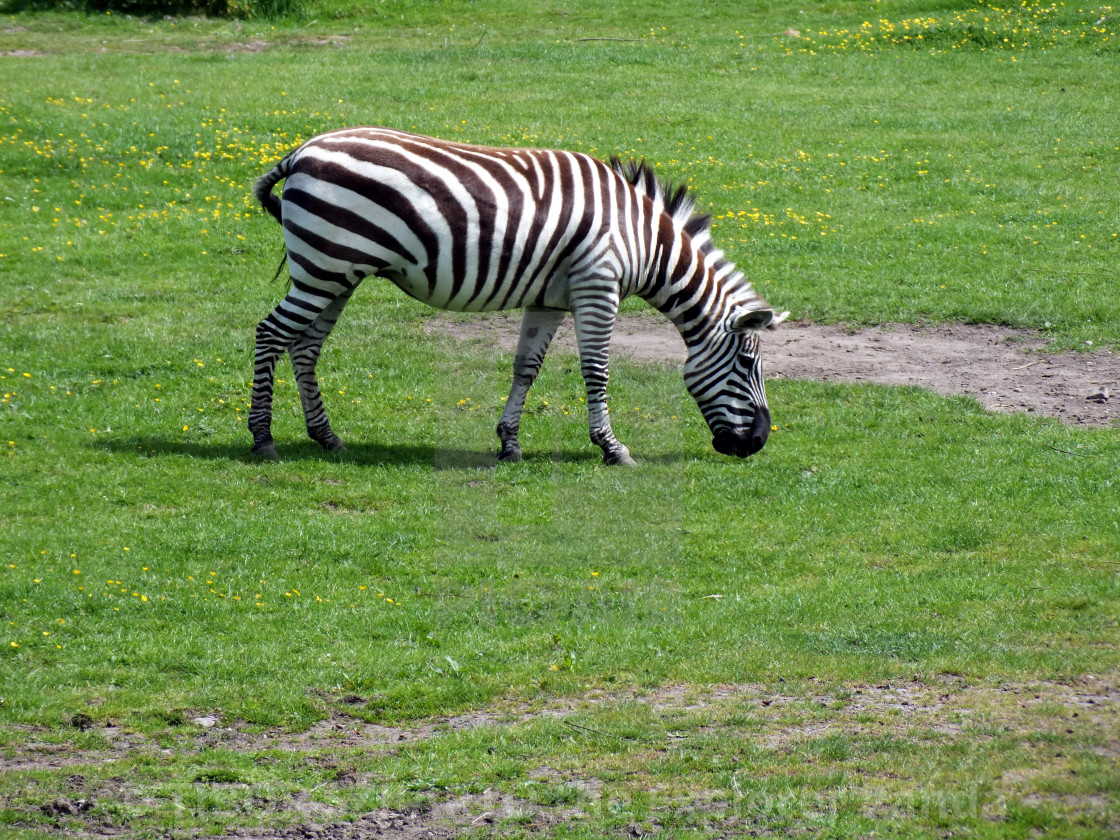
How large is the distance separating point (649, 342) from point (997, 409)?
12.9 feet

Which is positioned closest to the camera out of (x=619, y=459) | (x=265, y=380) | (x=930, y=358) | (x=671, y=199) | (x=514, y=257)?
(x=514, y=257)

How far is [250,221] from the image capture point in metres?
18.0

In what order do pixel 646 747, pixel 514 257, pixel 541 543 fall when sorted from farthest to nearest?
1. pixel 514 257
2. pixel 541 543
3. pixel 646 747

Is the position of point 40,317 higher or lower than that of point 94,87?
lower

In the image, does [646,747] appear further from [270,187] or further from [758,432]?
[270,187]

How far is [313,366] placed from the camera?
11.4 meters

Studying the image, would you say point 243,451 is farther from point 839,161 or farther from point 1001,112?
point 1001,112

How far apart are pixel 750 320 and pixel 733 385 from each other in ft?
2.04

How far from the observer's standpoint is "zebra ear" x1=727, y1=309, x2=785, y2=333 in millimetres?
11164

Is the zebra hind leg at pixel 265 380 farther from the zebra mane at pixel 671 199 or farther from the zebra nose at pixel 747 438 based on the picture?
the zebra nose at pixel 747 438

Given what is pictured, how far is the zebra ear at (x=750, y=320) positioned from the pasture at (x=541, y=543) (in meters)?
1.19

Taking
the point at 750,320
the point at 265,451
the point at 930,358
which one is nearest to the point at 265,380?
the point at 265,451

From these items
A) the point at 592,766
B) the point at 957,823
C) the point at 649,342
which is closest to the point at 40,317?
the point at 649,342

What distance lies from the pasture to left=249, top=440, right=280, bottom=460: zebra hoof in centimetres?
19
